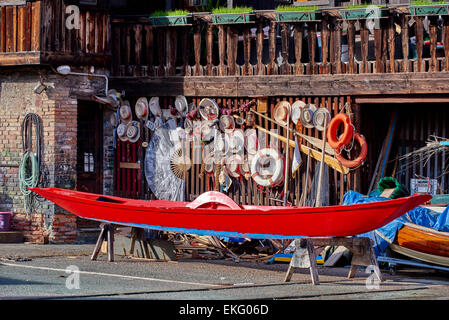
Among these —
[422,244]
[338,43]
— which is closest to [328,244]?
[422,244]

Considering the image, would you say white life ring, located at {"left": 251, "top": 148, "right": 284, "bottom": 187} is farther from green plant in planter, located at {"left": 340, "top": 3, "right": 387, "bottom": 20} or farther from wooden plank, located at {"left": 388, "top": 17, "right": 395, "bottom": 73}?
green plant in planter, located at {"left": 340, "top": 3, "right": 387, "bottom": 20}

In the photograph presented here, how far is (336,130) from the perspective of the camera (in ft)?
53.8

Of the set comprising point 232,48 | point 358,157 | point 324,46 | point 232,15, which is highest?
point 232,15

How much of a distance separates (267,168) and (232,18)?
2.77 metres

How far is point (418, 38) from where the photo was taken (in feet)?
52.5

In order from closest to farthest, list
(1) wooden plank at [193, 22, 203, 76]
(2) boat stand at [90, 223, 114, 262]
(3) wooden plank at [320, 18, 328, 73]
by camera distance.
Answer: (2) boat stand at [90, 223, 114, 262]
(3) wooden plank at [320, 18, 328, 73]
(1) wooden plank at [193, 22, 203, 76]

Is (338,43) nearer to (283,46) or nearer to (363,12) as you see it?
(363,12)

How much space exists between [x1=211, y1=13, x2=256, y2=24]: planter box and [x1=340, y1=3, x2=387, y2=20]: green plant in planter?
1.73 meters

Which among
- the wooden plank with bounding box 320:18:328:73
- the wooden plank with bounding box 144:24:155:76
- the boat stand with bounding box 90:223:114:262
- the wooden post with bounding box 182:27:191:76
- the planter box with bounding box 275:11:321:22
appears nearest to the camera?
the boat stand with bounding box 90:223:114:262

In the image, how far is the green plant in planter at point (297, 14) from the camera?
16750 millimetres

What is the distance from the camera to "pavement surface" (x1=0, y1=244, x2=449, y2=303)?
1132 cm

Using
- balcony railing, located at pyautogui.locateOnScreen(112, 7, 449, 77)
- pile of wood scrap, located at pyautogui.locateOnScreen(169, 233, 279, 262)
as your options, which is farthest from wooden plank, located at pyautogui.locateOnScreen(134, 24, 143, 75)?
pile of wood scrap, located at pyautogui.locateOnScreen(169, 233, 279, 262)

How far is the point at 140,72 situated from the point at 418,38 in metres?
5.47

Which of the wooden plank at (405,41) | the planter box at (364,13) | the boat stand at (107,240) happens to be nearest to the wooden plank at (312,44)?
the planter box at (364,13)
